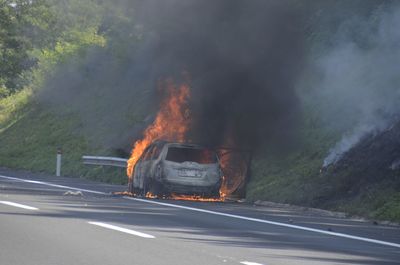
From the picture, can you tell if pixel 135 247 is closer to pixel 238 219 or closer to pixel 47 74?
pixel 238 219

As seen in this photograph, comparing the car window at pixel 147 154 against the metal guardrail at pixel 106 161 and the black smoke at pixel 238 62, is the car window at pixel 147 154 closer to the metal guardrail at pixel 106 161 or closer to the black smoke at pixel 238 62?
the black smoke at pixel 238 62

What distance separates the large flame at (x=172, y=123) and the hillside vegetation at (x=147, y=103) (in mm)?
2632

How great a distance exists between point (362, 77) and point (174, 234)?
13011 mm

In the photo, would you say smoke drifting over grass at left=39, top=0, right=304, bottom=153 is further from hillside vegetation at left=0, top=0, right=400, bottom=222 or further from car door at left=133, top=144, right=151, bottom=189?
car door at left=133, top=144, right=151, bottom=189

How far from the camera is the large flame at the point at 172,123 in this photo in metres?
30.7

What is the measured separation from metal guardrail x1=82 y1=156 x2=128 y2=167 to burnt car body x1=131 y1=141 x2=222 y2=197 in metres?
9.13

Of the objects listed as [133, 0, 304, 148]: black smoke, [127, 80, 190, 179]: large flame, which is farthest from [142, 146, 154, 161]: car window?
[133, 0, 304, 148]: black smoke

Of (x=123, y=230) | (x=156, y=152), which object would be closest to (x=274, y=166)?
(x=156, y=152)

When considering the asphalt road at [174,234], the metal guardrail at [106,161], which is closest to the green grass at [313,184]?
the asphalt road at [174,234]

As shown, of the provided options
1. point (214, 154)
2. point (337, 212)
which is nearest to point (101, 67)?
point (214, 154)

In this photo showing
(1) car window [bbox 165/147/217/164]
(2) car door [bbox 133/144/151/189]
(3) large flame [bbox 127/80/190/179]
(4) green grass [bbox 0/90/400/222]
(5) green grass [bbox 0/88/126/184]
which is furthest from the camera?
(5) green grass [bbox 0/88/126/184]

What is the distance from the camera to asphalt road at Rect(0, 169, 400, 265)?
12805mm

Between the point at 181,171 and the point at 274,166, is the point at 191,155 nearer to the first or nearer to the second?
the point at 181,171

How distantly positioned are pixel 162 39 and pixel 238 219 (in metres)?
16.3
